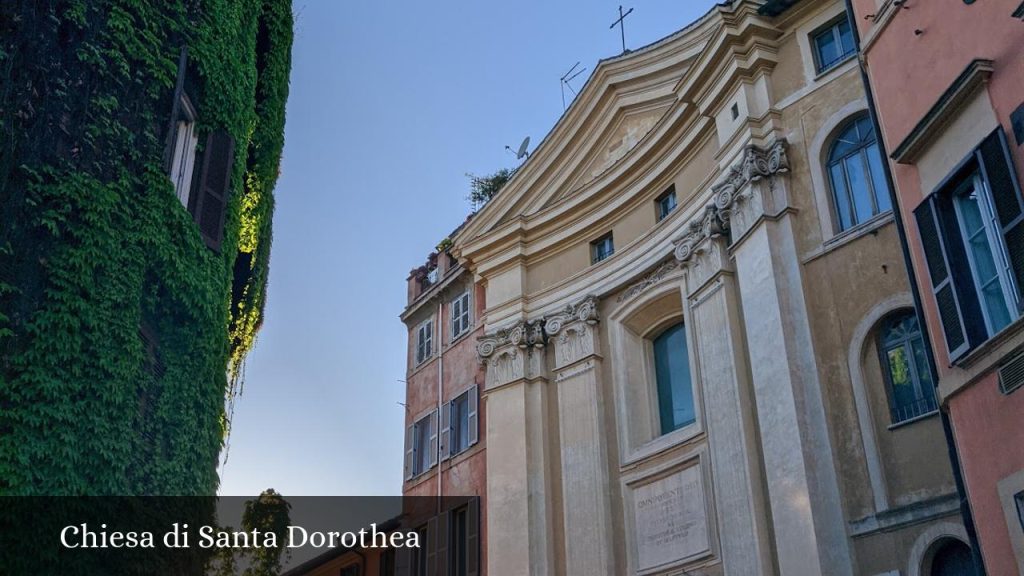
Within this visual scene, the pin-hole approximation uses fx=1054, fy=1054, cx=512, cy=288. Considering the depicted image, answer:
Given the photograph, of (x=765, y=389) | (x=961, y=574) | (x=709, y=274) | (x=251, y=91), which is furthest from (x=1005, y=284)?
(x=251, y=91)

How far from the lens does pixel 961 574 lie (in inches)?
466

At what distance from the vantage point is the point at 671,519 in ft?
55.7

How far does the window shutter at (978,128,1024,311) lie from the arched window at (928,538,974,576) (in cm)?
490

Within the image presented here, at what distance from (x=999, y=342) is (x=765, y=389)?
673 centimetres

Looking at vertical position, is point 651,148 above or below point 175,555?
above

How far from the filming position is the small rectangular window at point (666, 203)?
19172 millimetres

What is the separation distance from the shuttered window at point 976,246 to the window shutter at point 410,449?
15.8m

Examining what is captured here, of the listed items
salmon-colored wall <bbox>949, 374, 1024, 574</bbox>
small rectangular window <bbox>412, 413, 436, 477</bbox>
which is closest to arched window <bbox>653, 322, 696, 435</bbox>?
small rectangular window <bbox>412, 413, 436, 477</bbox>

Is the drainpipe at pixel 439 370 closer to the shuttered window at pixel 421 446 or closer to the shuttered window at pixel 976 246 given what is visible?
the shuttered window at pixel 421 446

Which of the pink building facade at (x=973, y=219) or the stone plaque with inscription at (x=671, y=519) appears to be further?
the stone plaque with inscription at (x=671, y=519)

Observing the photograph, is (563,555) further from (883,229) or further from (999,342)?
(999,342)

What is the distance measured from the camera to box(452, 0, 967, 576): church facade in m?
13.4

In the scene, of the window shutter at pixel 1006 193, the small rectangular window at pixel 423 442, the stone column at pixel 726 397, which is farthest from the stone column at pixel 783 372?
the small rectangular window at pixel 423 442

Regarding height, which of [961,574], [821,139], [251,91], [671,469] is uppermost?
[251,91]
